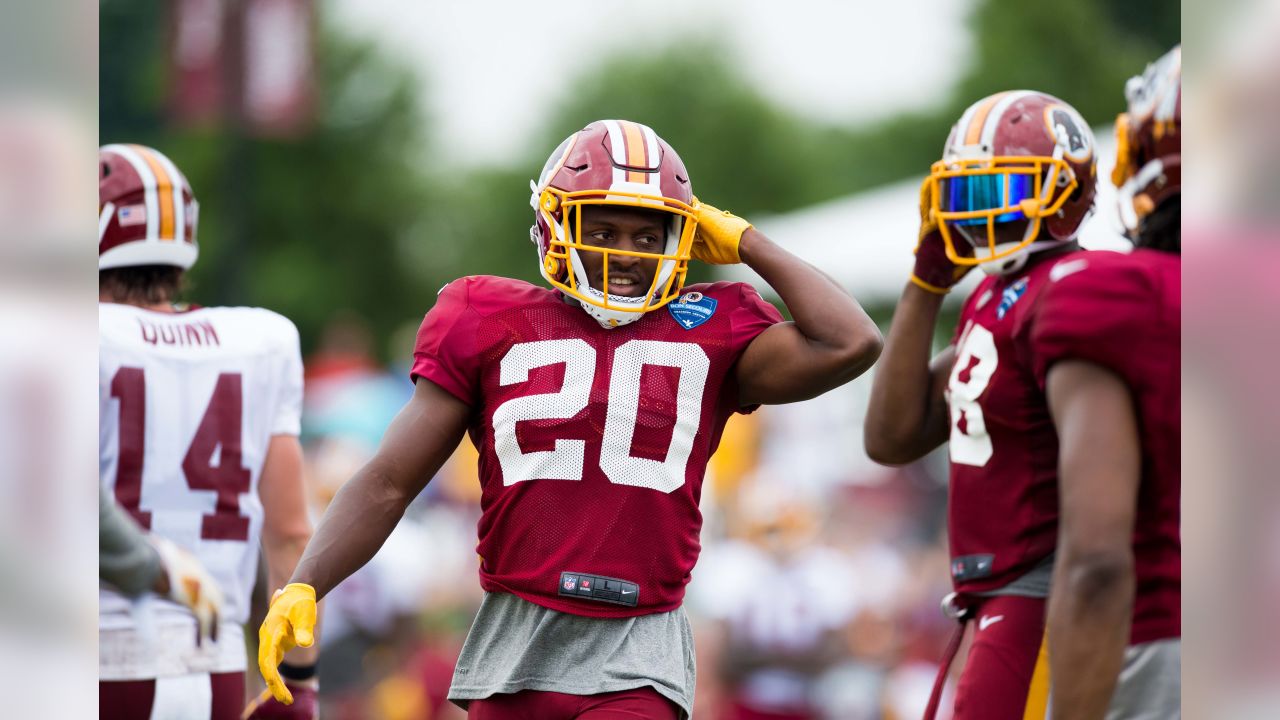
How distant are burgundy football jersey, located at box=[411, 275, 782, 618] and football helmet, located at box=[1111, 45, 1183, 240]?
943 mm

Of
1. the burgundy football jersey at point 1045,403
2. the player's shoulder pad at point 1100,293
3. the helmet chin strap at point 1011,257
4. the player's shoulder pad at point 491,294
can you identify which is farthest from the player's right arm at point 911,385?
the player's shoulder pad at point 491,294

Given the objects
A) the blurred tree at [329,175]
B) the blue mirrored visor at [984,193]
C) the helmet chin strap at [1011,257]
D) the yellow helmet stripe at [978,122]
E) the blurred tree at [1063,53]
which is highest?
the blurred tree at [1063,53]

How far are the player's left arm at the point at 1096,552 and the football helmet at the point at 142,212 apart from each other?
2638mm

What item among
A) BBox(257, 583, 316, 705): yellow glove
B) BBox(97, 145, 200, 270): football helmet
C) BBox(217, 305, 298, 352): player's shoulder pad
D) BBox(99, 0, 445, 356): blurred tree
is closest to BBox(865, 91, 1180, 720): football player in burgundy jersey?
BBox(257, 583, 316, 705): yellow glove

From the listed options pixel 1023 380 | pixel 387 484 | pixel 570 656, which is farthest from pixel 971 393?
pixel 387 484

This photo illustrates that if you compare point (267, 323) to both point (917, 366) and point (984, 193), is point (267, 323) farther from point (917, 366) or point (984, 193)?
point (984, 193)

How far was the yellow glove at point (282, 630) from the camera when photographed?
3.32 m

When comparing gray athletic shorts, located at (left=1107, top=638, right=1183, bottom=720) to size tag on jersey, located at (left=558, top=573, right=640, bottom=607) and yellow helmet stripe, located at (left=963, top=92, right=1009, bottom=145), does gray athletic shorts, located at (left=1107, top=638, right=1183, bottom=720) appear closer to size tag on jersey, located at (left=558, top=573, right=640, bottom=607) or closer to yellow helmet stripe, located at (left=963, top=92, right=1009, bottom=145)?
size tag on jersey, located at (left=558, top=573, right=640, bottom=607)

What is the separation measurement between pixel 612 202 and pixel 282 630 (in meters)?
1.21

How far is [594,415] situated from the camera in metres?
3.51

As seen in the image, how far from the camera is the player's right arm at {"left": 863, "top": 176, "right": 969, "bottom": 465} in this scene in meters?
4.21

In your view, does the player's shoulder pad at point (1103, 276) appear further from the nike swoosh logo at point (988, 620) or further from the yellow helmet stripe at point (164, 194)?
the yellow helmet stripe at point (164, 194)

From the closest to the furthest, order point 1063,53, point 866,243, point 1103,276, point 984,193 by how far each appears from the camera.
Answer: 1. point 1103,276
2. point 984,193
3. point 866,243
4. point 1063,53

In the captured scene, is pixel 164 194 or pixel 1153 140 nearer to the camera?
pixel 1153 140
